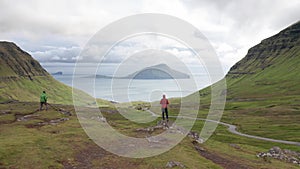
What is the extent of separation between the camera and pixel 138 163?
1474 inches

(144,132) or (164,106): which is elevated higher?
(164,106)

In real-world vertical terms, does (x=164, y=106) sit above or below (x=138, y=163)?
above

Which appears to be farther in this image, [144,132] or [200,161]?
[144,132]

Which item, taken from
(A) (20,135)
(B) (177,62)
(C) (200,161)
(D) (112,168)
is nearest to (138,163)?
(D) (112,168)

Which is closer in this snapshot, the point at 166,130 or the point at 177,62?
the point at 177,62

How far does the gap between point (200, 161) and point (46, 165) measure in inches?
870

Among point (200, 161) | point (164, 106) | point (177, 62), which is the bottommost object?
point (200, 161)

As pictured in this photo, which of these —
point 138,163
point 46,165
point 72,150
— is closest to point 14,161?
point 46,165

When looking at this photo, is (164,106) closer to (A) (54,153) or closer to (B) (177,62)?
(B) (177,62)

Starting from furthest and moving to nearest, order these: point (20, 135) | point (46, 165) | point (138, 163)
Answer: point (20, 135) < point (138, 163) < point (46, 165)

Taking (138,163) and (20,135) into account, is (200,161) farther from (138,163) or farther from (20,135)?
(20,135)

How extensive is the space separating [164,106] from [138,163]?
678 inches

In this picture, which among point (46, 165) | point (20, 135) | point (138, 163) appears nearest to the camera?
point (46, 165)

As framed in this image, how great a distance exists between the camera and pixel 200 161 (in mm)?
42156
